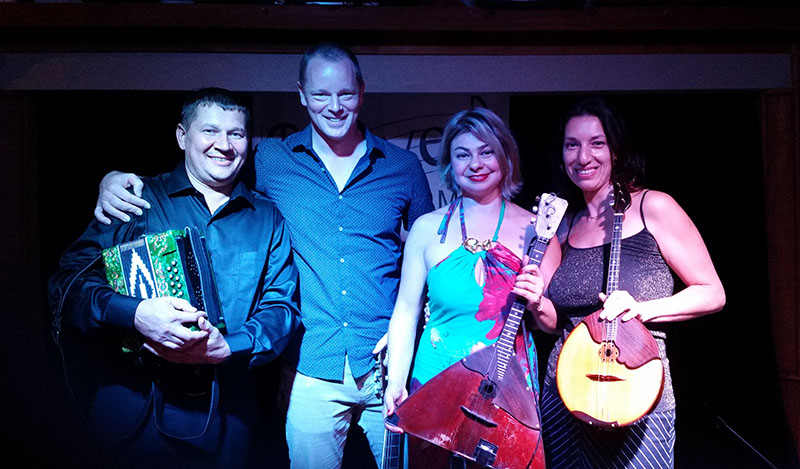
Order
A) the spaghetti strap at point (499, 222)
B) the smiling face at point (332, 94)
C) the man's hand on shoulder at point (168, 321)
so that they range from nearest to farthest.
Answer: the man's hand on shoulder at point (168, 321), the spaghetti strap at point (499, 222), the smiling face at point (332, 94)

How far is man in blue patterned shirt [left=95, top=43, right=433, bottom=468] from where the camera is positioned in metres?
2.59

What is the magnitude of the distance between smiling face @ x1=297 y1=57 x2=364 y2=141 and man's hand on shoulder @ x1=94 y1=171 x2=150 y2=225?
0.76 meters

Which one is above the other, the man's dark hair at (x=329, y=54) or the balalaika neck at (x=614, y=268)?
the man's dark hair at (x=329, y=54)

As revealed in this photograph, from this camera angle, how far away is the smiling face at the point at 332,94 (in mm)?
2578

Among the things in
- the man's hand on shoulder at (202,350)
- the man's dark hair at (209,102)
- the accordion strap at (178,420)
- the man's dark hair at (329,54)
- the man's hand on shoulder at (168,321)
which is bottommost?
the accordion strap at (178,420)

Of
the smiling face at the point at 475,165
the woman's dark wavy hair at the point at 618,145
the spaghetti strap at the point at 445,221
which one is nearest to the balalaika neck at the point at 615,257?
the woman's dark wavy hair at the point at 618,145

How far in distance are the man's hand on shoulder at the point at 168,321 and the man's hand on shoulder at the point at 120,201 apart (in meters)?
0.40

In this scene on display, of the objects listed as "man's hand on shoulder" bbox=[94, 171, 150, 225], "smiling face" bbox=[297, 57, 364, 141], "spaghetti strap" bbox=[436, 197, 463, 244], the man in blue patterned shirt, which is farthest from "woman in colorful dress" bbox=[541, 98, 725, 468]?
"man's hand on shoulder" bbox=[94, 171, 150, 225]

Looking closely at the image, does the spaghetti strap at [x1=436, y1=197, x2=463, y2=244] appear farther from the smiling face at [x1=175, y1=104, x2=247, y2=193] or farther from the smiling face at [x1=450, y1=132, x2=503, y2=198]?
the smiling face at [x1=175, y1=104, x2=247, y2=193]

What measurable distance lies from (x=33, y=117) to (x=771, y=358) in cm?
403

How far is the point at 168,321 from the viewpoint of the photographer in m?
2.16

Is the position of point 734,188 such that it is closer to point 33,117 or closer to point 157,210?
point 157,210

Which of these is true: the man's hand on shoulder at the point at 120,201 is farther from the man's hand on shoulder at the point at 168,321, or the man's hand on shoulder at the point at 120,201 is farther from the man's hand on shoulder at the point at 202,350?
the man's hand on shoulder at the point at 202,350

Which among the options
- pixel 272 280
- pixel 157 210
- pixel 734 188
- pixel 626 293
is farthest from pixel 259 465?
pixel 734 188
